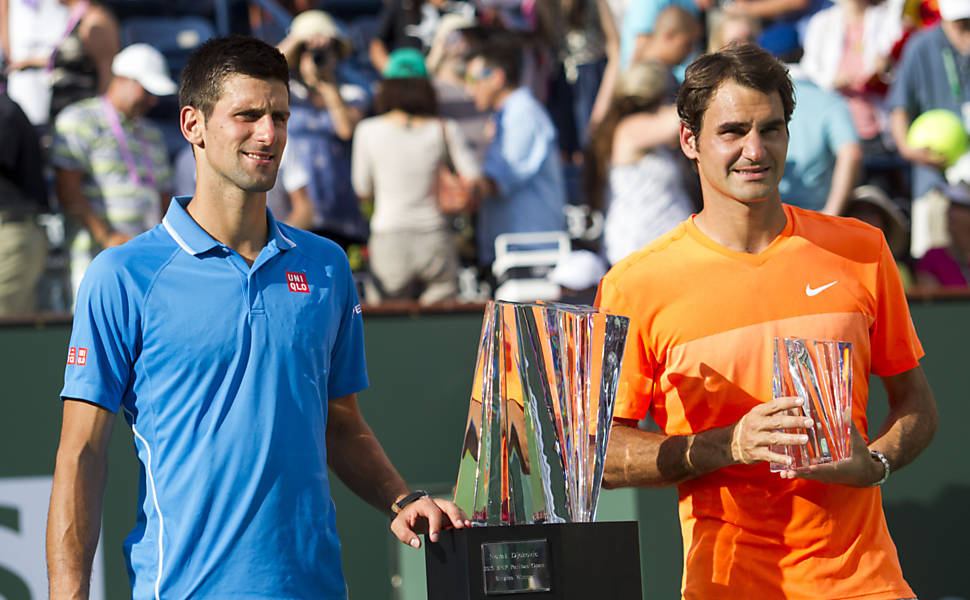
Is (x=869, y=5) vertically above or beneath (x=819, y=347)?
above

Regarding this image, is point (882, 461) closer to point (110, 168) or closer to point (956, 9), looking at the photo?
point (110, 168)

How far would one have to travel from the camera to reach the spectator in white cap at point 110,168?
16.8 ft

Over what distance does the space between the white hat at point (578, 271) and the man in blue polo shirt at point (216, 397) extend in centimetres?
302

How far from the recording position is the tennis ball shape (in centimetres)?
606

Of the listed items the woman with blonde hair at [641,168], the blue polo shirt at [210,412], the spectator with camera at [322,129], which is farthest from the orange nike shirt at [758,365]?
the spectator with camera at [322,129]

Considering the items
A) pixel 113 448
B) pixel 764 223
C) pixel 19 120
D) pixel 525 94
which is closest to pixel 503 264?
pixel 525 94

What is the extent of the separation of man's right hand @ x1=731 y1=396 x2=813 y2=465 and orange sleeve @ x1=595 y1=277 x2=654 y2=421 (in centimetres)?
35

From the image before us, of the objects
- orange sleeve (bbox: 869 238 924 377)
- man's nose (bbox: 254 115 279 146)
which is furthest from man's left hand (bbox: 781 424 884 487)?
man's nose (bbox: 254 115 279 146)

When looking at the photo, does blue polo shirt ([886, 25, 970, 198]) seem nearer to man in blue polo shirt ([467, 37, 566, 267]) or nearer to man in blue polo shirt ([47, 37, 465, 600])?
man in blue polo shirt ([467, 37, 566, 267])

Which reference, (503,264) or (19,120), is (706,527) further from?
(19,120)

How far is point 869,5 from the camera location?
7031 millimetres

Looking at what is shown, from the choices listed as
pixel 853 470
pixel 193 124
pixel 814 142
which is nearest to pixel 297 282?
pixel 193 124

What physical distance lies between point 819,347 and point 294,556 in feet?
3.69

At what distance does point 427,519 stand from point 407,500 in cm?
14
